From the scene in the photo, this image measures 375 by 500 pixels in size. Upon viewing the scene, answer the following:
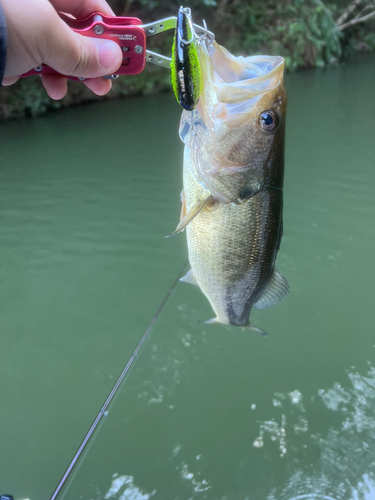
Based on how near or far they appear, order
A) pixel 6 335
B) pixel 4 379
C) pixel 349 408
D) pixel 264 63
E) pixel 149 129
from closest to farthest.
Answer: pixel 264 63
pixel 349 408
pixel 4 379
pixel 6 335
pixel 149 129

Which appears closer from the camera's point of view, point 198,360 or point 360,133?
point 198,360

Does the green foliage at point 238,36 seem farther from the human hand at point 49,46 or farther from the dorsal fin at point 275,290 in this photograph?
the dorsal fin at point 275,290

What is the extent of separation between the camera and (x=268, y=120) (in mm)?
1158

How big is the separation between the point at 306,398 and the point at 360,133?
21.0 ft

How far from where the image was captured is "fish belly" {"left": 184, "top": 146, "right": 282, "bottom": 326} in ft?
4.16

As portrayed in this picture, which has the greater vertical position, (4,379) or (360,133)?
(360,133)

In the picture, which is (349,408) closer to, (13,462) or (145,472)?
(145,472)

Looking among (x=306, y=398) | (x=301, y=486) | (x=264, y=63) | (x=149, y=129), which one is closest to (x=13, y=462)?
(x=301, y=486)

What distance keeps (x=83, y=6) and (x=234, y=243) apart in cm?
113

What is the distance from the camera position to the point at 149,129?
8727 mm

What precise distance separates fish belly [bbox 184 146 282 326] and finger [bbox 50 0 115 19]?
30.8 inches

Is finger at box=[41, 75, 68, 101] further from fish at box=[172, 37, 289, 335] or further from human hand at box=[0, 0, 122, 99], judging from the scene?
fish at box=[172, 37, 289, 335]

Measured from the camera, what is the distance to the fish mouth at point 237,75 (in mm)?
1114

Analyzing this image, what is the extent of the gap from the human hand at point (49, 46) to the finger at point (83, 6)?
0.08ft
